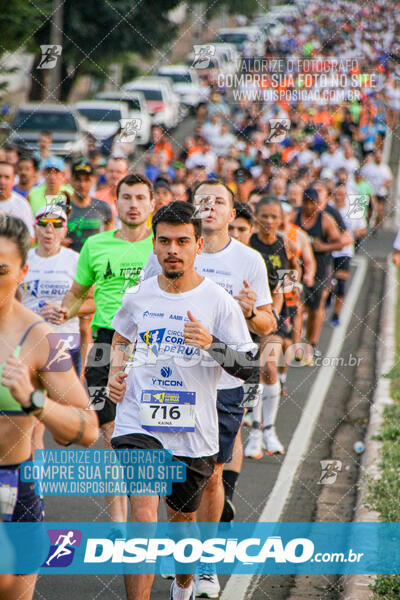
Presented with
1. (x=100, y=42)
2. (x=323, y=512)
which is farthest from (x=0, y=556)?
(x=100, y=42)

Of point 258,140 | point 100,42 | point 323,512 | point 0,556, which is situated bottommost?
point 323,512

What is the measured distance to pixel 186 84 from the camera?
4216cm

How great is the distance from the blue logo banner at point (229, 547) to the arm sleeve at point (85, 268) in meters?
1.52

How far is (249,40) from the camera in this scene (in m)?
47.8

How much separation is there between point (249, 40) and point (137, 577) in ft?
145

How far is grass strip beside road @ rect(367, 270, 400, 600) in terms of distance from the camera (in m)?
6.15

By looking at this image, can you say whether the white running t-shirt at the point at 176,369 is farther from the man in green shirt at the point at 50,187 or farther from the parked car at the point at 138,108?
the parked car at the point at 138,108

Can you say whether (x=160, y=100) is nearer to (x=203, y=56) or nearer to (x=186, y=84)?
(x=186, y=84)

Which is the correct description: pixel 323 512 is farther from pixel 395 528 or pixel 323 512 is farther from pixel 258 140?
pixel 258 140

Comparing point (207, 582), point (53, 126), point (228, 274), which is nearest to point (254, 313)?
point (228, 274)

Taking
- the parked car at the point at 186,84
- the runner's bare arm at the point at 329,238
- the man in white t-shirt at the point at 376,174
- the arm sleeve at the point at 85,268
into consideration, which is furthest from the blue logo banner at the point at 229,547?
the parked car at the point at 186,84

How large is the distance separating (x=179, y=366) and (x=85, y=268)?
1982 millimetres

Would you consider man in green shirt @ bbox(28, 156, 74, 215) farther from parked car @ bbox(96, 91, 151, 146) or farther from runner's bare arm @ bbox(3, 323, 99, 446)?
parked car @ bbox(96, 91, 151, 146)

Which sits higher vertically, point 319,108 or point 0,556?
point 319,108
